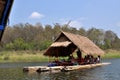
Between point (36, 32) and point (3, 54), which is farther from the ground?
point (36, 32)

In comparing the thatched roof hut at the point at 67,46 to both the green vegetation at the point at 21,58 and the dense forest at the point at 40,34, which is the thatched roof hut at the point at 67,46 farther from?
the dense forest at the point at 40,34

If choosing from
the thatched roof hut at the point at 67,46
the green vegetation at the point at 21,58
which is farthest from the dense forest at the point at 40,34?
the thatched roof hut at the point at 67,46

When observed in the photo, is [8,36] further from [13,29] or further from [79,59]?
[79,59]

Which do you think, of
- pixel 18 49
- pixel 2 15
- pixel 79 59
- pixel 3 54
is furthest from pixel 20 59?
pixel 2 15

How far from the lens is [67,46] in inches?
1473

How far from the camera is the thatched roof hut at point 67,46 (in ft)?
113

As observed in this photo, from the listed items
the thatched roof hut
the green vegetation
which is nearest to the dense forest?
the green vegetation

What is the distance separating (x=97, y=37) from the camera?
10381 cm

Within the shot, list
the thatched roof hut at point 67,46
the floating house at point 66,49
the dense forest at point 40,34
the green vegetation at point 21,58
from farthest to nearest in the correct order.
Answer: the dense forest at point 40,34 → the green vegetation at point 21,58 → the thatched roof hut at point 67,46 → the floating house at point 66,49

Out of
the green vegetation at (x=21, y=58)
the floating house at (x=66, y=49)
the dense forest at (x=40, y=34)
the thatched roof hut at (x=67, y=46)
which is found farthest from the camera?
the dense forest at (x=40, y=34)

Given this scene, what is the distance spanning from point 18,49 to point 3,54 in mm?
11223

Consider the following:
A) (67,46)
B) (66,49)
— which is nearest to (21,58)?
(66,49)

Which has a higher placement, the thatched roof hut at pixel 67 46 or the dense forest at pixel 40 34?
the dense forest at pixel 40 34

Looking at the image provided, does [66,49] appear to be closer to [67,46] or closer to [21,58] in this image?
[67,46]
